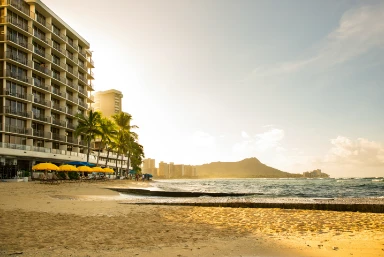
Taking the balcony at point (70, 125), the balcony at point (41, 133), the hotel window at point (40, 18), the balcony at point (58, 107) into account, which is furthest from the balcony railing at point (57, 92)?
the hotel window at point (40, 18)

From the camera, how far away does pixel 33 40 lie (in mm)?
51656

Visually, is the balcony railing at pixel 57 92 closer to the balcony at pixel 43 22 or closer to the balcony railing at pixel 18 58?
the balcony railing at pixel 18 58

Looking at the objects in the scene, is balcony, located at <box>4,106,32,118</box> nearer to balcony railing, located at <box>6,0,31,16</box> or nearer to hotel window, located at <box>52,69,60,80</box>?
hotel window, located at <box>52,69,60,80</box>

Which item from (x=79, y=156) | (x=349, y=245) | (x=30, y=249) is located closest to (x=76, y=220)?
(x=30, y=249)

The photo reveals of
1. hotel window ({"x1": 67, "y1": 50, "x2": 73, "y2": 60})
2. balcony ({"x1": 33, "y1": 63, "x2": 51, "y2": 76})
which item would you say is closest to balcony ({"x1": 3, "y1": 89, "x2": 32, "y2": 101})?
→ balcony ({"x1": 33, "y1": 63, "x2": 51, "y2": 76})

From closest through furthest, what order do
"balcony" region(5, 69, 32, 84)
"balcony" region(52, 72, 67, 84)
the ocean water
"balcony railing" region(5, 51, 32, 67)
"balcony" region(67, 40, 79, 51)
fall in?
the ocean water
"balcony" region(5, 69, 32, 84)
"balcony railing" region(5, 51, 32, 67)
"balcony" region(52, 72, 67, 84)
"balcony" region(67, 40, 79, 51)

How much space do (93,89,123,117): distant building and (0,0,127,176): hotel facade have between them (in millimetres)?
50168

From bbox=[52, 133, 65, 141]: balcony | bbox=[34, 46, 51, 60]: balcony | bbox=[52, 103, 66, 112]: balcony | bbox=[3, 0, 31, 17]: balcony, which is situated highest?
bbox=[3, 0, 31, 17]: balcony

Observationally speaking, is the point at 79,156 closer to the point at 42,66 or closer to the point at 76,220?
the point at 42,66

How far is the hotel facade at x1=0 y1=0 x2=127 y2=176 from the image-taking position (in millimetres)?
45719

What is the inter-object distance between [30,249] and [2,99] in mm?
46781

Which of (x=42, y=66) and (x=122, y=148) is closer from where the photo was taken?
Answer: (x=42, y=66)

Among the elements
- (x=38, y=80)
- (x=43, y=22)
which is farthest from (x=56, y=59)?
(x=38, y=80)

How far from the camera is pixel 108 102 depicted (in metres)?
119
